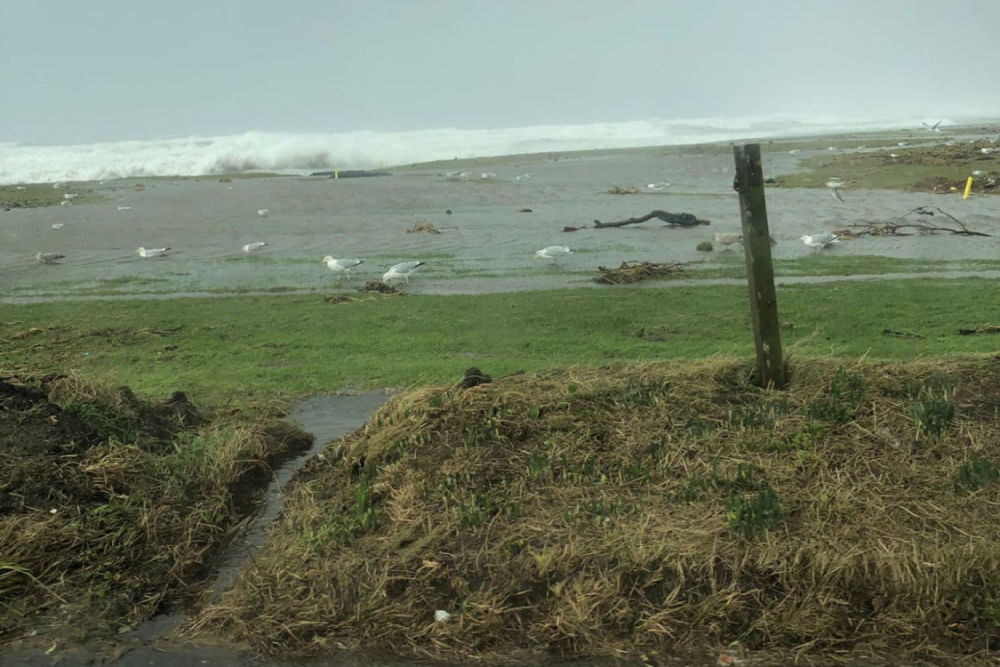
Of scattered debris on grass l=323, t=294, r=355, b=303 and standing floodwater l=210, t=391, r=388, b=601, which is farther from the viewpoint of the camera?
scattered debris on grass l=323, t=294, r=355, b=303

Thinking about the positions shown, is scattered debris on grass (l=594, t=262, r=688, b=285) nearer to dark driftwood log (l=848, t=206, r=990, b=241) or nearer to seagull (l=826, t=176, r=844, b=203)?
dark driftwood log (l=848, t=206, r=990, b=241)

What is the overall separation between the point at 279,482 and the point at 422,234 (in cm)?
1707

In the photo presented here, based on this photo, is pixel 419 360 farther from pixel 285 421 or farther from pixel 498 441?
pixel 498 441

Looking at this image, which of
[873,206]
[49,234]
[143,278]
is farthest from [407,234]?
[873,206]

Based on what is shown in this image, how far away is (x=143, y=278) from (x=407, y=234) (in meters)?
7.44

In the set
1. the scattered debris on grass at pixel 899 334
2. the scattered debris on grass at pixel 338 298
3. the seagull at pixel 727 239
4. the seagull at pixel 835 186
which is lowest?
the scattered debris on grass at pixel 899 334

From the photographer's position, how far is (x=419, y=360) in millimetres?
9953

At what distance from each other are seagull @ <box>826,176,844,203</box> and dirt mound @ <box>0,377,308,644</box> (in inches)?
900

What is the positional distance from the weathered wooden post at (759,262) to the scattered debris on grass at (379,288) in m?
9.47

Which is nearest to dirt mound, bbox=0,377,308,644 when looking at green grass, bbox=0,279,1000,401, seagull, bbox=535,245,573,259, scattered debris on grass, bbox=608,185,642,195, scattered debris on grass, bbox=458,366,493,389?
scattered debris on grass, bbox=458,366,493,389

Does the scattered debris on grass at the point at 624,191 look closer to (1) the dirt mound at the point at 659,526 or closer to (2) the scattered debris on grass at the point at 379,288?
(2) the scattered debris on grass at the point at 379,288

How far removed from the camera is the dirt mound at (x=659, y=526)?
13.8 ft

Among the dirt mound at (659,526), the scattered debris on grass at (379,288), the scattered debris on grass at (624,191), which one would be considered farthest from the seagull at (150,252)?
the scattered debris on grass at (624,191)

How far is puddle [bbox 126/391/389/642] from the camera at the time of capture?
4.76 m
